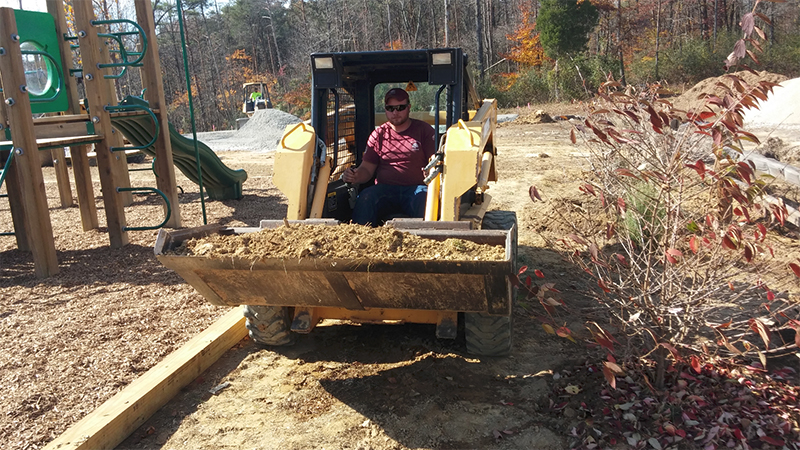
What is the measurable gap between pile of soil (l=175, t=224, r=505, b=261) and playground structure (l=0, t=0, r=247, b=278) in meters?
3.42

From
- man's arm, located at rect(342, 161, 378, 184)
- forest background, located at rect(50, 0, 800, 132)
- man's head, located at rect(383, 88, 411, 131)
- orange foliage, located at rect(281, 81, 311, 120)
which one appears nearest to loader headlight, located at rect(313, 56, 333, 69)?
man's head, located at rect(383, 88, 411, 131)

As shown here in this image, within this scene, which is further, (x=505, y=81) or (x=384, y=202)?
(x=505, y=81)

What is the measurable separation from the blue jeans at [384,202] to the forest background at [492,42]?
15024 millimetres

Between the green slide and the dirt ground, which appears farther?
the green slide

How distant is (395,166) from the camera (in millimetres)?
4816

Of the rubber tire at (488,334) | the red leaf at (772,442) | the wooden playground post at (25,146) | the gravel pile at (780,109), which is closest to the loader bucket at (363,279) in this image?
the rubber tire at (488,334)

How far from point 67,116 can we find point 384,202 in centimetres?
420

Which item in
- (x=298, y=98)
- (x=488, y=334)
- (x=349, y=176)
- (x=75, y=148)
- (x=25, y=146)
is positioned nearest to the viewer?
(x=488, y=334)

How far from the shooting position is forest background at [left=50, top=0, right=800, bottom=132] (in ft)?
89.2

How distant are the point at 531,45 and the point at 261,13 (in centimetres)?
2483

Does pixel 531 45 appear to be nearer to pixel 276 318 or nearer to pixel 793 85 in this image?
pixel 793 85

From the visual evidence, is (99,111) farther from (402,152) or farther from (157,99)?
(402,152)

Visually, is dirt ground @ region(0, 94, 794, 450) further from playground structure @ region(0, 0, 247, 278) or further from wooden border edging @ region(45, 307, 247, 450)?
playground structure @ region(0, 0, 247, 278)

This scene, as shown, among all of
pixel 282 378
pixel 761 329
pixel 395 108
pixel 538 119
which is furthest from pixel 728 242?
pixel 538 119
